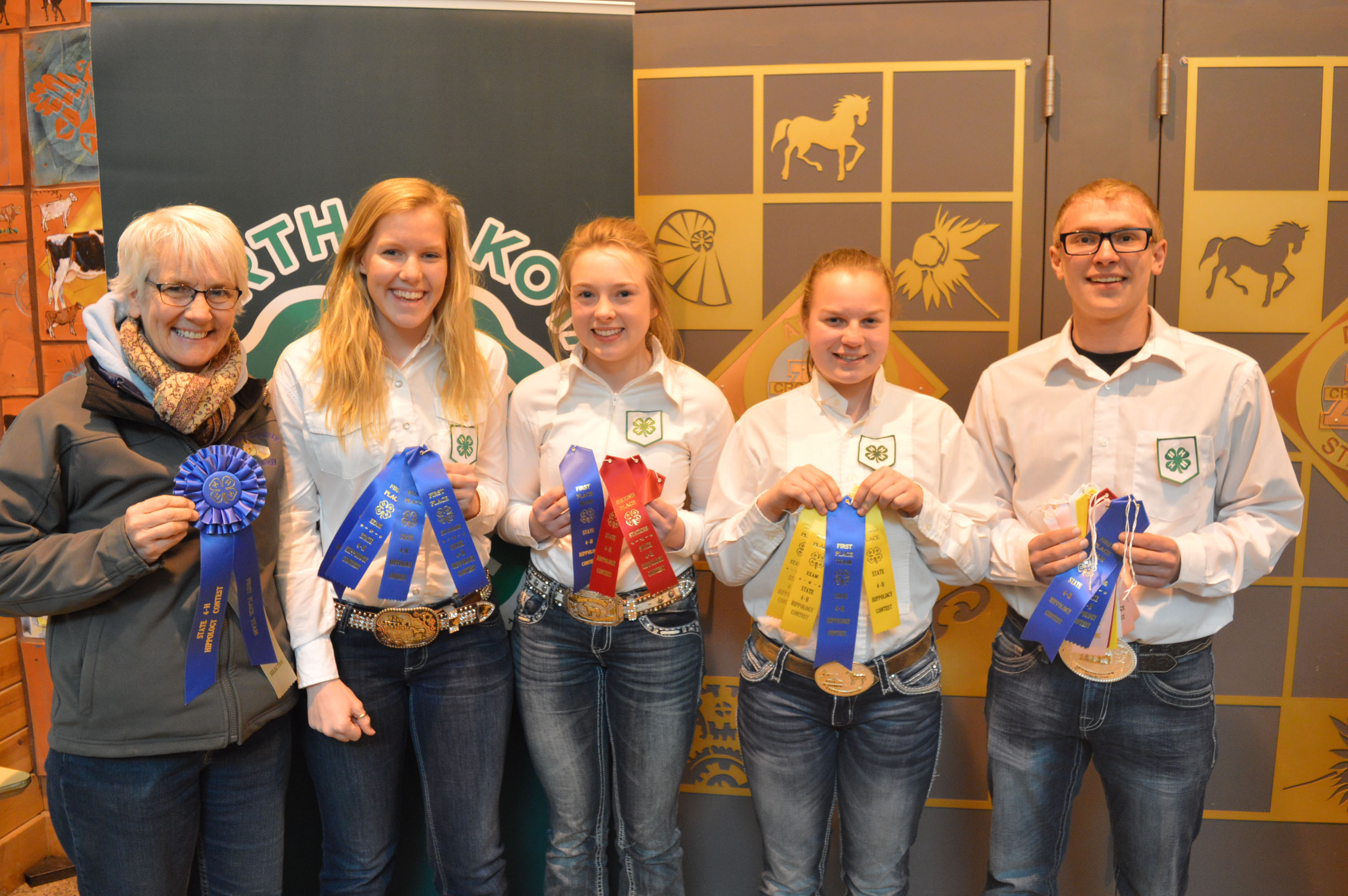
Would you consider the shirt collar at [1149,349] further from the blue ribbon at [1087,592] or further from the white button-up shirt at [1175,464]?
the blue ribbon at [1087,592]

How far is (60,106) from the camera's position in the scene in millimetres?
2670

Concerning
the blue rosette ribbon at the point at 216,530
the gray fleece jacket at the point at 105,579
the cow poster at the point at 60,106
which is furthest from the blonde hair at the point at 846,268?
the cow poster at the point at 60,106

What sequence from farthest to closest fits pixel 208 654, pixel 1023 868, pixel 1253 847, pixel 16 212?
pixel 16 212 → pixel 1253 847 → pixel 1023 868 → pixel 208 654

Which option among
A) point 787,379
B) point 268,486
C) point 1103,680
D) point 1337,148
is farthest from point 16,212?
point 1337,148

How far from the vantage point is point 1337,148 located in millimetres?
2258

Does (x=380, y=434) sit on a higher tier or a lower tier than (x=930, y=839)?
higher

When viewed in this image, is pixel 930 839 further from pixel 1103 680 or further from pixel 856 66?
pixel 856 66

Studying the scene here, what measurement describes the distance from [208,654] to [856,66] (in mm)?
2241

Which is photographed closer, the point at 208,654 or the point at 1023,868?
the point at 208,654

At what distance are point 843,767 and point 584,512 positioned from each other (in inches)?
32.0

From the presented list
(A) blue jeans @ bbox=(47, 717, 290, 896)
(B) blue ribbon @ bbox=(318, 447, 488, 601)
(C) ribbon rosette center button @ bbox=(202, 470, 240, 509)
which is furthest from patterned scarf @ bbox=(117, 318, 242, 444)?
(A) blue jeans @ bbox=(47, 717, 290, 896)

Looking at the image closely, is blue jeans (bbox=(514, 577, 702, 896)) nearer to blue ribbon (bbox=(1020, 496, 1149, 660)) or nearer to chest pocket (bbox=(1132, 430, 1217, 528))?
blue ribbon (bbox=(1020, 496, 1149, 660))

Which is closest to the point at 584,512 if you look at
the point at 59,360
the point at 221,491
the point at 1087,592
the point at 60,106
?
the point at 221,491

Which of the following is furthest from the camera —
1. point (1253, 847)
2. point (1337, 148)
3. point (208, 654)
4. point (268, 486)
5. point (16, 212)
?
point (16, 212)
